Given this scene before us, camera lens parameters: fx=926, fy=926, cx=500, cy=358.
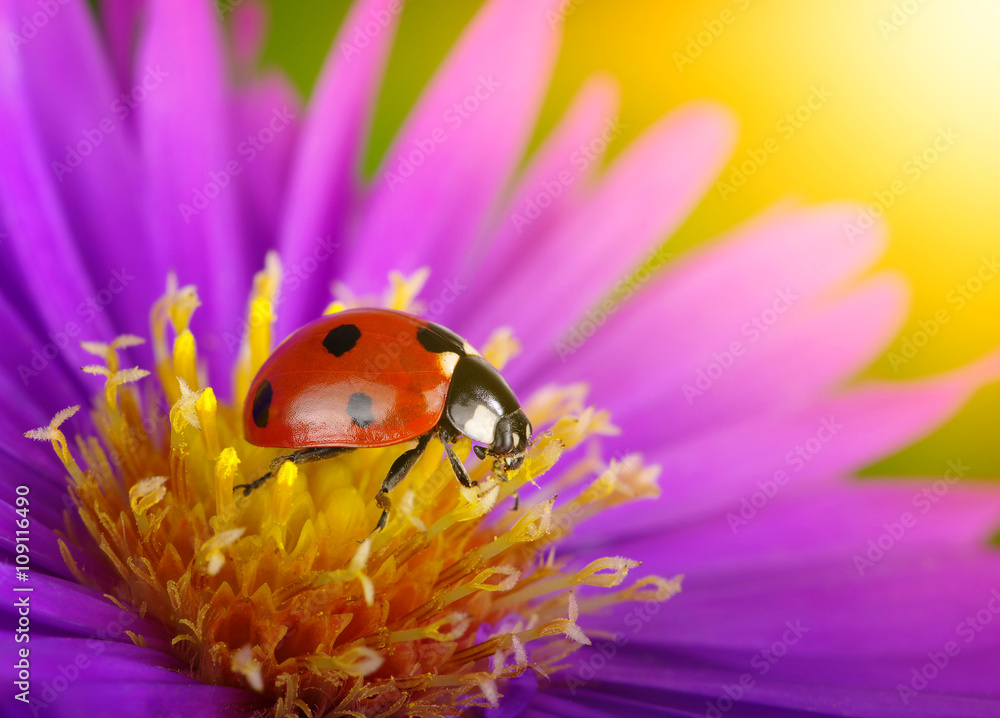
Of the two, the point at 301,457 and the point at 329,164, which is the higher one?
the point at 329,164

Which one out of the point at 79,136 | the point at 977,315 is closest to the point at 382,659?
the point at 79,136

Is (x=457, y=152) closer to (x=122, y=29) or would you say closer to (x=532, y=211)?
(x=532, y=211)

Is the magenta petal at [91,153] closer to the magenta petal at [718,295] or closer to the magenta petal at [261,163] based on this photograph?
the magenta petal at [261,163]

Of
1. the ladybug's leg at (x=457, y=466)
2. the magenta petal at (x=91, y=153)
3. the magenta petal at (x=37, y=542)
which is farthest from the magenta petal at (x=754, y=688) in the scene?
the magenta petal at (x=91, y=153)

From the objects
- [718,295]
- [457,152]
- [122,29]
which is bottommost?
[718,295]

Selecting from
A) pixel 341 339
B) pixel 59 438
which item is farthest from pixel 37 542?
pixel 341 339

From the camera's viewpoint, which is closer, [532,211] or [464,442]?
[464,442]

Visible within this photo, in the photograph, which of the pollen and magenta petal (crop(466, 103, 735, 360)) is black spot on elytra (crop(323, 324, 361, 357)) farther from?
magenta petal (crop(466, 103, 735, 360))
